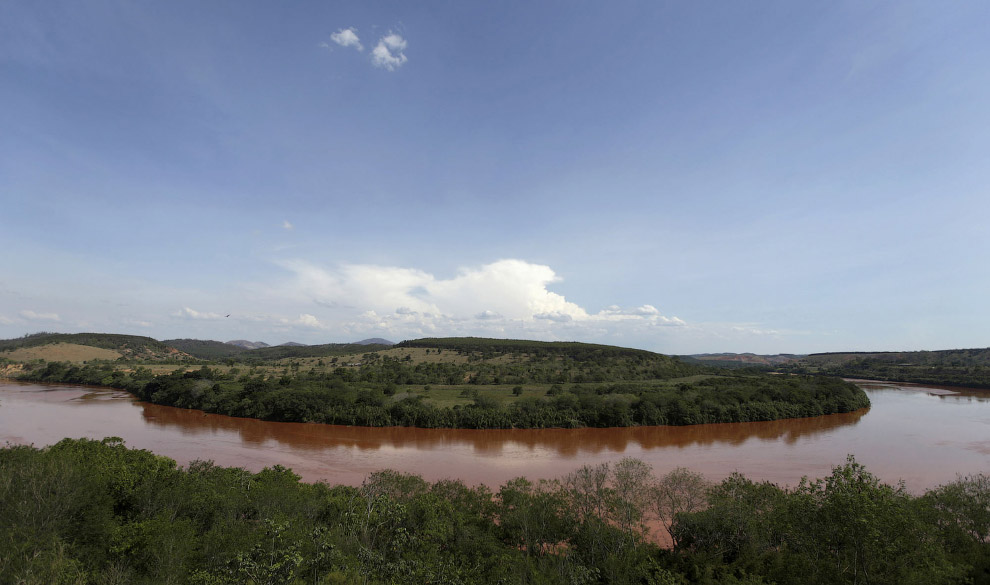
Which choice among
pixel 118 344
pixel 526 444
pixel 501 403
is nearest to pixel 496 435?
pixel 526 444

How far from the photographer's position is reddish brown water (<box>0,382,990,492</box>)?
40.4 m

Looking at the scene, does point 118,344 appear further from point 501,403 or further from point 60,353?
point 501,403

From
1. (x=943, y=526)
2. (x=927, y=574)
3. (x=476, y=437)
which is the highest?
(x=927, y=574)

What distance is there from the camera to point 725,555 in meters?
20.2

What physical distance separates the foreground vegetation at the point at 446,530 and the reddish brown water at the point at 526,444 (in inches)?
571

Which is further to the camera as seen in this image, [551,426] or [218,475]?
[551,426]

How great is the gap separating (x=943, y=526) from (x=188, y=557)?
32.4 metres

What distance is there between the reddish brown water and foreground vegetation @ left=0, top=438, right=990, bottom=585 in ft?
47.5

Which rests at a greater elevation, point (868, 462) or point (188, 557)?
point (188, 557)

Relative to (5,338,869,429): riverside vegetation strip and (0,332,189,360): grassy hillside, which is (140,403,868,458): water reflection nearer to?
(5,338,869,429): riverside vegetation strip

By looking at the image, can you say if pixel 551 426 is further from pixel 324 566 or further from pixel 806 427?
pixel 324 566

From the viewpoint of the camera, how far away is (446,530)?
1867cm

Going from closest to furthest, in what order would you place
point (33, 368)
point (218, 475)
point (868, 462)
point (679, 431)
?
point (218, 475) → point (868, 462) → point (679, 431) → point (33, 368)

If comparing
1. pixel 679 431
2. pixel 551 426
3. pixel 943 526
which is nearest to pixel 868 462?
pixel 679 431
